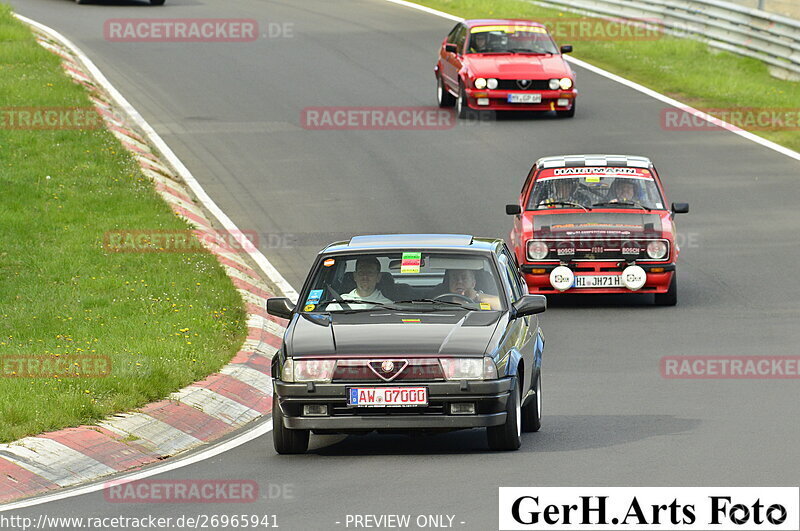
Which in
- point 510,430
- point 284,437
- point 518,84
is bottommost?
point 518,84

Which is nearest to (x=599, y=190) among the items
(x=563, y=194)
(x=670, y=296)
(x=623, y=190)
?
(x=623, y=190)

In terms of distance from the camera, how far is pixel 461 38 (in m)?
30.4

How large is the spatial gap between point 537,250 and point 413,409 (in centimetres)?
818

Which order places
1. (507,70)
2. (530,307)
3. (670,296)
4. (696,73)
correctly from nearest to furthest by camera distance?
(530,307) → (670,296) → (507,70) → (696,73)

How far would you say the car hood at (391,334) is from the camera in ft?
→ 36.5

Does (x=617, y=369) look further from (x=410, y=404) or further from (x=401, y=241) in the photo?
(x=410, y=404)

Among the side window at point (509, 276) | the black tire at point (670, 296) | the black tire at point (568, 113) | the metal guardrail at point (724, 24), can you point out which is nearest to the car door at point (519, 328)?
the side window at point (509, 276)

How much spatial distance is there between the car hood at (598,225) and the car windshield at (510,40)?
10.9m

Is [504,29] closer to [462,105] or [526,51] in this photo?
[526,51]

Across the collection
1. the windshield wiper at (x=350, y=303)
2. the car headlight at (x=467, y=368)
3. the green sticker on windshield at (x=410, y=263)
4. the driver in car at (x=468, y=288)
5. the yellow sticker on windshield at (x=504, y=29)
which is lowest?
the yellow sticker on windshield at (x=504, y=29)

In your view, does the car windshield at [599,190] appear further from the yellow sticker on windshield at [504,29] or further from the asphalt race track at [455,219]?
the yellow sticker on windshield at [504,29]

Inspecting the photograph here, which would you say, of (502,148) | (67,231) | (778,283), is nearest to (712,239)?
(778,283)

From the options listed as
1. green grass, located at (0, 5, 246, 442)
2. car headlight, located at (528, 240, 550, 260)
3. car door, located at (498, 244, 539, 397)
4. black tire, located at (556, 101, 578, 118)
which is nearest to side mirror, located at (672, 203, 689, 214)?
car headlight, located at (528, 240, 550, 260)

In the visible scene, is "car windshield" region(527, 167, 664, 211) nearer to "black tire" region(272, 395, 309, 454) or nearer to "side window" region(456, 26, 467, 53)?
"black tire" region(272, 395, 309, 454)
